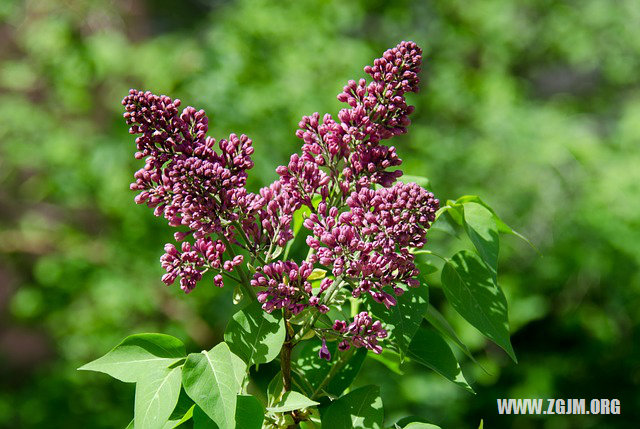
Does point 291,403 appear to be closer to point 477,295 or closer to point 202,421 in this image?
point 202,421

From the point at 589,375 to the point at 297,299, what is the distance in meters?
3.68

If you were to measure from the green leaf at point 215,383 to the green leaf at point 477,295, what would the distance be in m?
0.26

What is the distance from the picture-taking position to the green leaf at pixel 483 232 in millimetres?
770

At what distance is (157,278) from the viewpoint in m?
3.37

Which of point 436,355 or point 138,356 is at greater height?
point 436,355

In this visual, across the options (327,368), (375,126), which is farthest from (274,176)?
(375,126)

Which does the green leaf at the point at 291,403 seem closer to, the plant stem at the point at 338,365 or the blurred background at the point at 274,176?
the plant stem at the point at 338,365

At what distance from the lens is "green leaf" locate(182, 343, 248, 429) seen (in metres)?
0.64

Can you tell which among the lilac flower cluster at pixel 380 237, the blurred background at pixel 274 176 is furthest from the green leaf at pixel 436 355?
the blurred background at pixel 274 176

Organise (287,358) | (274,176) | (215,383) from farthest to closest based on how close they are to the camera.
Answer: (274,176), (287,358), (215,383)

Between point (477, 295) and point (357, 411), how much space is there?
0.19m

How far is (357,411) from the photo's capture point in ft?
2.48

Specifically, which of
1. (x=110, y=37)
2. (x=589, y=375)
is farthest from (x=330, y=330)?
(x=589, y=375)

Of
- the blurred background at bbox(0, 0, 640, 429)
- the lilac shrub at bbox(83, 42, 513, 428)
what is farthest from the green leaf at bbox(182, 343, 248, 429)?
the blurred background at bbox(0, 0, 640, 429)
